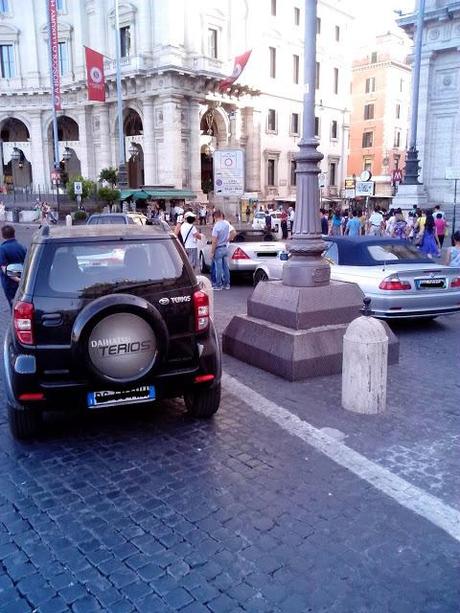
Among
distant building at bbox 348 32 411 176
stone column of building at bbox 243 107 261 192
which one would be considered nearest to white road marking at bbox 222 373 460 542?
stone column of building at bbox 243 107 261 192

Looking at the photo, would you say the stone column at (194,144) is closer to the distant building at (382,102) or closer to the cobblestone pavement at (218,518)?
the distant building at (382,102)

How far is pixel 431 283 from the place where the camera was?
8.57 meters

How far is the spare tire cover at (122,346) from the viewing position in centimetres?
429

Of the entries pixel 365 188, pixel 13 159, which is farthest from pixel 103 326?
pixel 13 159

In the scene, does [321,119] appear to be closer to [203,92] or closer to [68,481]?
[203,92]

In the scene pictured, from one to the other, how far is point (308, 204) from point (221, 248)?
6.18 m

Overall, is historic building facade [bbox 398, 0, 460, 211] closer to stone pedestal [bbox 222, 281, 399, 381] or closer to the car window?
the car window

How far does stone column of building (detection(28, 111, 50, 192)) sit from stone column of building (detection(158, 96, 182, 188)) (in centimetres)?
1461

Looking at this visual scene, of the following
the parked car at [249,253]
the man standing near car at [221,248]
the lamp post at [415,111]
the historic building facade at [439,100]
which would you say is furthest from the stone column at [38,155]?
the man standing near car at [221,248]

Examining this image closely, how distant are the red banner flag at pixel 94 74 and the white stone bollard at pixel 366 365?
108 feet

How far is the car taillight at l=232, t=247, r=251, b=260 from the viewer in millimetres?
13820

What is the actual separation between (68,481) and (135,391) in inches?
33.6

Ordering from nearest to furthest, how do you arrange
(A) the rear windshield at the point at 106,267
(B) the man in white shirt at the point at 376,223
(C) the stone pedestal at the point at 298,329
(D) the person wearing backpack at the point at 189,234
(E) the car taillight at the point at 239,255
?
1. (A) the rear windshield at the point at 106,267
2. (C) the stone pedestal at the point at 298,329
3. (D) the person wearing backpack at the point at 189,234
4. (E) the car taillight at the point at 239,255
5. (B) the man in white shirt at the point at 376,223

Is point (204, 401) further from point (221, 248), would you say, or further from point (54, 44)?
point (54, 44)
